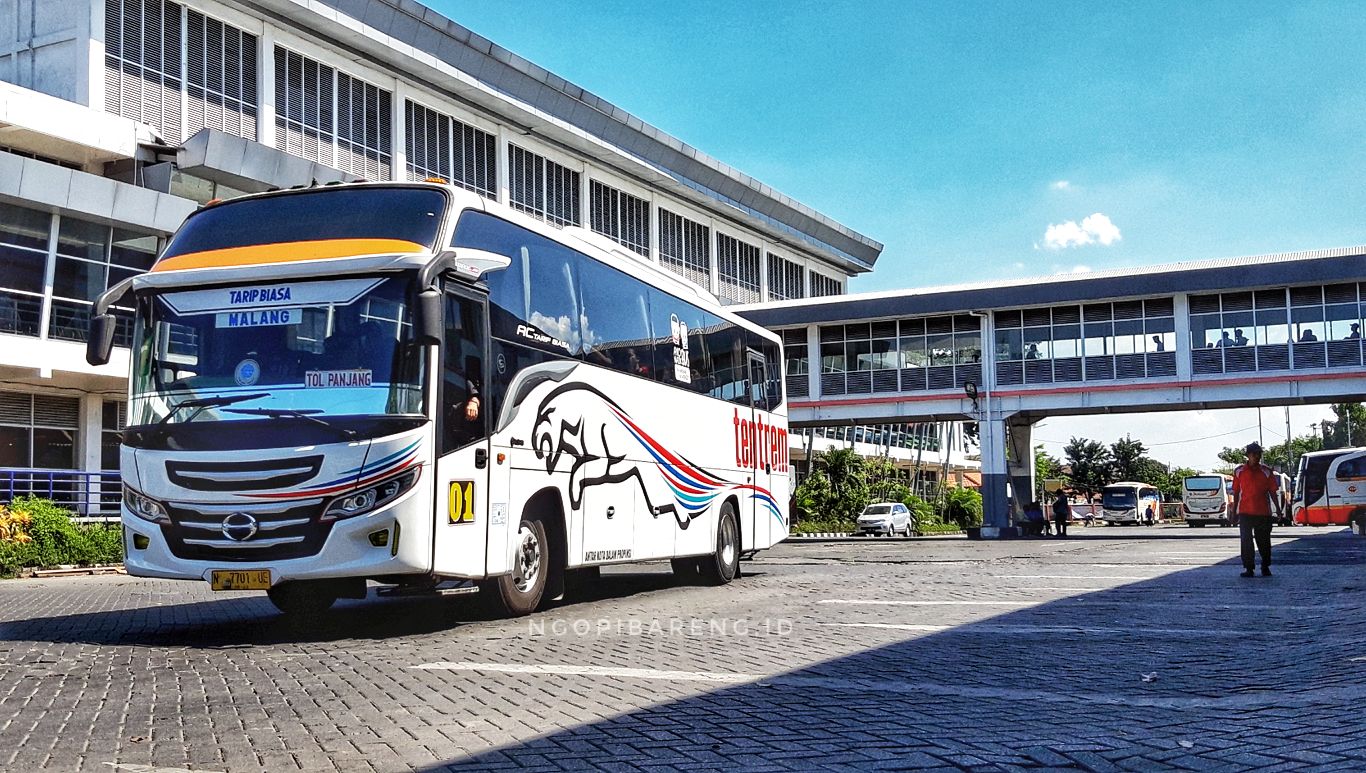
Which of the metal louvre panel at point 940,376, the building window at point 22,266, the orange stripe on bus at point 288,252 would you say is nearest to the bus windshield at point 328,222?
the orange stripe on bus at point 288,252

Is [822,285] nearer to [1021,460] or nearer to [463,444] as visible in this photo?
[1021,460]

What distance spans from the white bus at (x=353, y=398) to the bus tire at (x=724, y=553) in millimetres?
4288

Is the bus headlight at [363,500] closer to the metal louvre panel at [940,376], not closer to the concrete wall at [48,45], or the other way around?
the concrete wall at [48,45]

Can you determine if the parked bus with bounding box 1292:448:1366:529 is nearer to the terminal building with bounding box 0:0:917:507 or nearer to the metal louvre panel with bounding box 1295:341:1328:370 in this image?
the metal louvre panel with bounding box 1295:341:1328:370

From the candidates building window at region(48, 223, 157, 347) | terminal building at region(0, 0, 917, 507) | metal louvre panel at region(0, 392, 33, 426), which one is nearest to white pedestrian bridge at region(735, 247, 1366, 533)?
terminal building at region(0, 0, 917, 507)

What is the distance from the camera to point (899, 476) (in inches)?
3076

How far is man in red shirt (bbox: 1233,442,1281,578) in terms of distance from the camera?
15695 mm

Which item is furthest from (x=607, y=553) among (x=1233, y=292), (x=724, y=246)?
(x=724, y=246)

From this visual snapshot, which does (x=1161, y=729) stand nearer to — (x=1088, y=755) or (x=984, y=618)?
(x=1088, y=755)

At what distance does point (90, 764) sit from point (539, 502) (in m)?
6.83

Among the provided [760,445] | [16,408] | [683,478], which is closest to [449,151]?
[16,408]

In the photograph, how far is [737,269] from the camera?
62938 millimetres

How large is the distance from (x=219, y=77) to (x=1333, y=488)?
126 feet

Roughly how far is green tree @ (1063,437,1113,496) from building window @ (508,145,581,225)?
58.9 m
